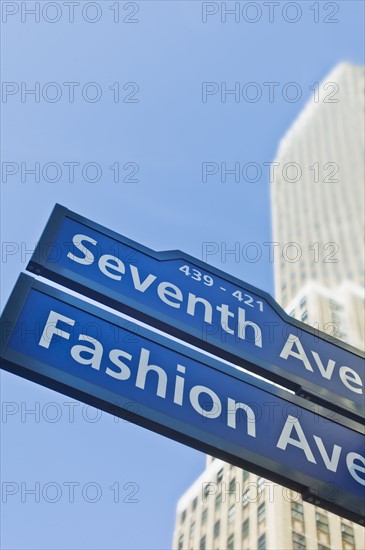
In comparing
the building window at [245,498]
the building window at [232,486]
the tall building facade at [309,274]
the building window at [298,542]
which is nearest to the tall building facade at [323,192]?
the tall building facade at [309,274]

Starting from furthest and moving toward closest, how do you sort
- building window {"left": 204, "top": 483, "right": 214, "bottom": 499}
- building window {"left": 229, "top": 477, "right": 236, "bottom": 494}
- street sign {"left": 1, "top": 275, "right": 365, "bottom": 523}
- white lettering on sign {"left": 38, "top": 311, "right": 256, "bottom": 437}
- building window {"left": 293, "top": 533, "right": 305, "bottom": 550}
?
building window {"left": 204, "top": 483, "right": 214, "bottom": 499}
building window {"left": 229, "top": 477, "right": 236, "bottom": 494}
building window {"left": 293, "top": 533, "right": 305, "bottom": 550}
white lettering on sign {"left": 38, "top": 311, "right": 256, "bottom": 437}
street sign {"left": 1, "top": 275, "right": 365, "bottom": 523}

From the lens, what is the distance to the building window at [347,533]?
47.0 metres

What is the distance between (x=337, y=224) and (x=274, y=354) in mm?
108653

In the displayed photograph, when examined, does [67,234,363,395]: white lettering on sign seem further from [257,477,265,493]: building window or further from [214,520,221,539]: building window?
[214,520,221,539]: building window

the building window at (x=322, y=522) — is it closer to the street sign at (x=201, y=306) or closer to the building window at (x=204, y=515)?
the building window at (x=204, y=515)

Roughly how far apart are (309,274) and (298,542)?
5429cm

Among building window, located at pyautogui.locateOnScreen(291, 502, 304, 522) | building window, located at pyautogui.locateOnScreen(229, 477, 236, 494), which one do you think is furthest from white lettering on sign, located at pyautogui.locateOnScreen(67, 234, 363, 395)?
Answer: building window, located at pyautogui.locateOnScreen(229, 477, 236, 494)

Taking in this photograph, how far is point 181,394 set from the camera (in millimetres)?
3988

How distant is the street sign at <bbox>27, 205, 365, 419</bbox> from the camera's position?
14.5ft

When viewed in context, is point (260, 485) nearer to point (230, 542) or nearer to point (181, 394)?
point (230, 542)

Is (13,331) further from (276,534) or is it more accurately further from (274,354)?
(276,534)

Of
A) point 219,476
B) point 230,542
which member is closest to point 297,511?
point 230,542

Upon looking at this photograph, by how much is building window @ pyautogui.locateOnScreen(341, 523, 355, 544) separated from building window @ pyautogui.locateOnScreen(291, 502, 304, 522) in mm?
2813

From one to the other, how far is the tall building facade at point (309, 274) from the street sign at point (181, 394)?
12.5ft
